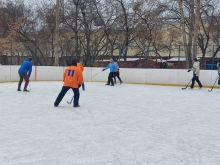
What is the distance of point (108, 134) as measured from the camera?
5312mm

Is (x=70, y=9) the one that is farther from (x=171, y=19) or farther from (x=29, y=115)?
(x=29, y=115)

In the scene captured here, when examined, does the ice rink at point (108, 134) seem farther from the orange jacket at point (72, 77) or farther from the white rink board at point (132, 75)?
the white rink board at point (132, 75)

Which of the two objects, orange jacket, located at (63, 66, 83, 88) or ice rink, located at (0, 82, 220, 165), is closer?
ice rink, located at (0, 82, 220, 165)

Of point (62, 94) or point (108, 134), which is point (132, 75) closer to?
point (62, 94)

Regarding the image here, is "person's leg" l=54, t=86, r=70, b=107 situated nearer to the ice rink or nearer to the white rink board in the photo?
the ice rink

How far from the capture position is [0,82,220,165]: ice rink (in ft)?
13.2

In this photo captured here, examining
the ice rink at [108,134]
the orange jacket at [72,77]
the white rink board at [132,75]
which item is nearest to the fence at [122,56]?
the white rink board at [132,75]

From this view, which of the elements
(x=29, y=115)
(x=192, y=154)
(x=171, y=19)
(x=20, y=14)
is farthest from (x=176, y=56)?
(x=20, y=14)

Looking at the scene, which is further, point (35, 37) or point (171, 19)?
point (35, 37)

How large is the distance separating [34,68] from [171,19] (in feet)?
34.3

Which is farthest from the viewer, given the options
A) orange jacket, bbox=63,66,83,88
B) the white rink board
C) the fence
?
the fence

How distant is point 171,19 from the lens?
23062 millimetres

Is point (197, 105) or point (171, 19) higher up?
point (171, 19)

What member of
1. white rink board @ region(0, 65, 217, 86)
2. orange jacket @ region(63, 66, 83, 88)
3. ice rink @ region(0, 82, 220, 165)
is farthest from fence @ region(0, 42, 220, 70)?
orange jacket @ region(63, 66, 83, 88)
